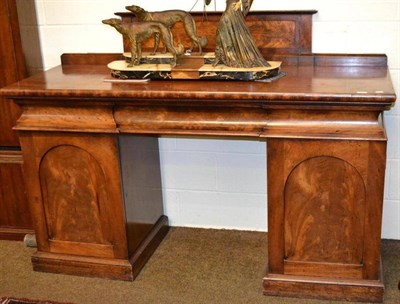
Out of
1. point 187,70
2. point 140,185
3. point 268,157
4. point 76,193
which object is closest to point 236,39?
point 187,70

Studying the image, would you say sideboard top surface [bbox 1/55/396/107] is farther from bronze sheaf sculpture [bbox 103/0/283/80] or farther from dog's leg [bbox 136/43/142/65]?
Answer: dog's leg [bbox 136/43/142/65]

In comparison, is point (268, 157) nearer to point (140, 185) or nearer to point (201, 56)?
point (201, 56)

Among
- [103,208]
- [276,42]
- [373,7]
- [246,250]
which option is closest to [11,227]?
[103,208]

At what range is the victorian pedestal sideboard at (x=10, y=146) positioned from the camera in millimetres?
2654

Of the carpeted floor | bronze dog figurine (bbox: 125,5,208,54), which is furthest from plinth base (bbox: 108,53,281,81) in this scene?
the carpeted floor

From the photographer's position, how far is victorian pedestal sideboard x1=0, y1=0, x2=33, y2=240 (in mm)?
2654

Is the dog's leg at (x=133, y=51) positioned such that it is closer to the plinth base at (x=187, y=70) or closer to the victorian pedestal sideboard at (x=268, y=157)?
the plinth base at (x=187, y=70)

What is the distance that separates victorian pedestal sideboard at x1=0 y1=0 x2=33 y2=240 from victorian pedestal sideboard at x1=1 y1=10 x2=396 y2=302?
0.21m

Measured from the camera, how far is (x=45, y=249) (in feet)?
8.55

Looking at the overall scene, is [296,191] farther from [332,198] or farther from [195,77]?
[195,77]

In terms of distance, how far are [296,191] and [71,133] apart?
935 mm

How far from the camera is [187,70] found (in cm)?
228

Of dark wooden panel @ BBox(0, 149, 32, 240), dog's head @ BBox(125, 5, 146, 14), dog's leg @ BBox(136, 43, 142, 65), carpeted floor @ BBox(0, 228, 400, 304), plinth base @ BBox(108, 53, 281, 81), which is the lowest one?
carpeted floor @ BBox(0, 228, 400, 304)

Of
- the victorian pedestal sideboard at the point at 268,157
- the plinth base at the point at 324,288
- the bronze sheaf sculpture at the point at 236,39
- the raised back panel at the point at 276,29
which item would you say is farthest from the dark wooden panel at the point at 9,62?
the plinth base at the point at 324,288
